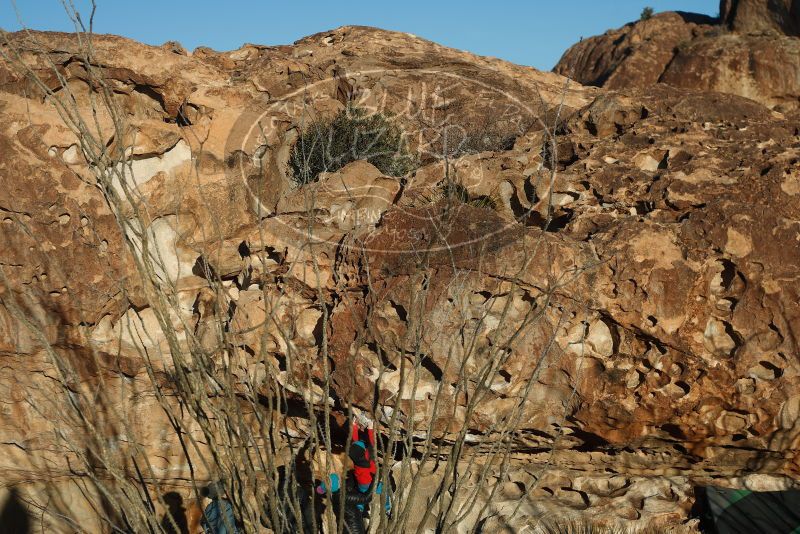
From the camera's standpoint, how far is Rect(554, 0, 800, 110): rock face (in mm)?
12203

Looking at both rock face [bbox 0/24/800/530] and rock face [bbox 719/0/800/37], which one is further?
rock face [bbox 719/0/800/37]

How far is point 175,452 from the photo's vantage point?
17.7 feet

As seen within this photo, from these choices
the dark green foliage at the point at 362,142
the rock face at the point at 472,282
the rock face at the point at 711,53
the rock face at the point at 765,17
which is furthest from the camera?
the rock face at the point at 765,17

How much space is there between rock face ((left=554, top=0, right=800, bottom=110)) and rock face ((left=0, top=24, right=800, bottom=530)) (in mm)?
5043

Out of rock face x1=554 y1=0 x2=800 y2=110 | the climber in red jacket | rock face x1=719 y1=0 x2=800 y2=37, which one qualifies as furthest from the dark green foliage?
rock face x1=719 y1=0 x2=800 y2=37

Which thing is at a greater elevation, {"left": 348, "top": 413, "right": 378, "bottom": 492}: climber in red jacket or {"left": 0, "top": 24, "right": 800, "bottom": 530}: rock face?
{"left": 0, "top": 24, "right": 800, "bottom": 530}: rock face

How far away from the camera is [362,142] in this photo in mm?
7359

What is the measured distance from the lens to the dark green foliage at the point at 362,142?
7.02 metres

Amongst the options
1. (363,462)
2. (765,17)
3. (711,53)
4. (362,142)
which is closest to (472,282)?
(363,462)

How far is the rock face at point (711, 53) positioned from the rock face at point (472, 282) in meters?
5.04

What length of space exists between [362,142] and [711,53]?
9000 millimetres

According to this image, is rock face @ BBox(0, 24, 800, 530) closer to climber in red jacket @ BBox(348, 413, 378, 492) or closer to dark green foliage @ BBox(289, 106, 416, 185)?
climber in red jacket @ BBox(348, 413, 378, 492)

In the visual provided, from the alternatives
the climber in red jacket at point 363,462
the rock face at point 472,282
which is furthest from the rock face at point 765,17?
the climber in red jacket at point 363,462

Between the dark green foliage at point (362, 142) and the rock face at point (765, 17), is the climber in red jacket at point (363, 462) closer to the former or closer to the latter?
the dark green foliage at point (362, 142)
